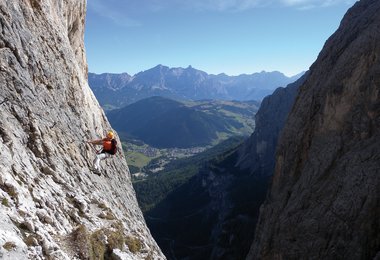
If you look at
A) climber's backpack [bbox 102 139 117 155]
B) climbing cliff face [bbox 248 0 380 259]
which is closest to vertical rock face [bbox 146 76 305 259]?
climbing cliff face [bbox 248 0 380 259]

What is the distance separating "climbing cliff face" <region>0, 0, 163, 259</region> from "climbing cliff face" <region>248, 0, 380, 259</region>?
11.8 m

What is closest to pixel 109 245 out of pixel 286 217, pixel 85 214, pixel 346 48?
pixel 85 214

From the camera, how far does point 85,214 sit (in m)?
23.8

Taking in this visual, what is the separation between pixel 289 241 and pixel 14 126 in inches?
851

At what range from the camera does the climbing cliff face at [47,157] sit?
703 inches

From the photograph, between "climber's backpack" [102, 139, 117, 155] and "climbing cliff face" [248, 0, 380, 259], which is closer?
"climbing cliff face" [248, 0, 380, 259]

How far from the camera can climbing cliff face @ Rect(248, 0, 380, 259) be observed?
25.7 meters

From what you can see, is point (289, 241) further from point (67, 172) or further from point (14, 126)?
point (14, 126)

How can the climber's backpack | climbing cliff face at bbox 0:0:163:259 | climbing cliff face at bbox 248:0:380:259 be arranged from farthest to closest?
the climber's backpack, climbing cliff face at bbox 248:0:380:259, climbing cliff face at bbox 0:0:163:259

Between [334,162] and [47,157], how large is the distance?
21240 mm

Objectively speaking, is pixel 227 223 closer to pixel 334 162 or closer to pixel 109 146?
pixel 334 162

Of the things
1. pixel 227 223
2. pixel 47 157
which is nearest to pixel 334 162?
pixel 47 157

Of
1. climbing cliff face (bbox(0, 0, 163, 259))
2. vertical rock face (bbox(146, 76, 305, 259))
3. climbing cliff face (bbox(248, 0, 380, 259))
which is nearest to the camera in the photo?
climbing cliff face (bbox(0, 0, 163, 259))

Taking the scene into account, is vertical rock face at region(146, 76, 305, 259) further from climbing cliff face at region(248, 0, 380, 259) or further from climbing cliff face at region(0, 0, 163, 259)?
climbing cliff face at region(0, 0, 163, 259)
